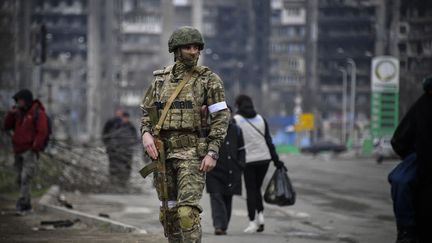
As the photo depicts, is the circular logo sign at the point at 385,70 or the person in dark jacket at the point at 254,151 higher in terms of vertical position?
the person in dark jacket at the point at 254,151

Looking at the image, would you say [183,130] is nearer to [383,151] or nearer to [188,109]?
[188,109]

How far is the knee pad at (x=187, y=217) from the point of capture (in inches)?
318

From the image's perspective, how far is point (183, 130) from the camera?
834 cm

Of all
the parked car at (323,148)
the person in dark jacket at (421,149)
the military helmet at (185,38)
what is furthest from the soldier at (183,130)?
the parked car at (323,148)

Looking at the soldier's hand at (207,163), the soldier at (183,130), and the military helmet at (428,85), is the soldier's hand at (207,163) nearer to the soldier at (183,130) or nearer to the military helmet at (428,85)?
the soldier at (183,130)

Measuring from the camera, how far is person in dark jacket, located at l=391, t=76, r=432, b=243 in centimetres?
822

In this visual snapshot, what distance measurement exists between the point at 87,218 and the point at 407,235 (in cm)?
657

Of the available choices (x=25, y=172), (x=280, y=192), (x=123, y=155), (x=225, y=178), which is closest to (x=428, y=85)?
(x=225, y=178)

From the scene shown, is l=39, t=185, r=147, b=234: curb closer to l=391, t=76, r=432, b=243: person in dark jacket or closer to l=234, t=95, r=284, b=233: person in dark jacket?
l=234, t=95, r=284, b=233: person in dark jacket

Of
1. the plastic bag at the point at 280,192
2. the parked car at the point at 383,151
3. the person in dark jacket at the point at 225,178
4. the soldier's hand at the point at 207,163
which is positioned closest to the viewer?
the soldier's hand at the point at 207,163

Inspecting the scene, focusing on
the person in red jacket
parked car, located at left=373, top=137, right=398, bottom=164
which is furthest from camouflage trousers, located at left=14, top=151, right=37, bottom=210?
parked car, located at left=373, top=137, right=398, bottom=164

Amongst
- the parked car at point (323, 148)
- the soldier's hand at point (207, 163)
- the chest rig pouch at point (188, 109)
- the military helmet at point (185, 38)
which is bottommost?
the parked car at point (323, 148)

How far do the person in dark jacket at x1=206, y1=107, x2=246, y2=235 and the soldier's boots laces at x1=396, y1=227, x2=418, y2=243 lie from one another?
416 centimetres

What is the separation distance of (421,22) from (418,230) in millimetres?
26259
